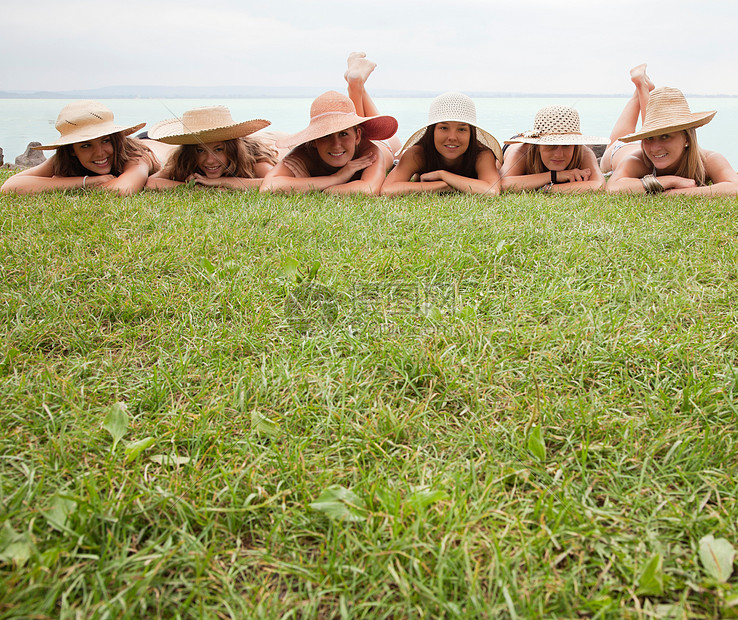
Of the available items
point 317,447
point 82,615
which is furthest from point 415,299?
point 82,615

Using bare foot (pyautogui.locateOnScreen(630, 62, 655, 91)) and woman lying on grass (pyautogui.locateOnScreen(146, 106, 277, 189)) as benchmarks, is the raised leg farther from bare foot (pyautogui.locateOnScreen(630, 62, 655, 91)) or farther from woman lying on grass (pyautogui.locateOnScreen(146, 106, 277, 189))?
bare foot (pyautogui.locateOnScreen(630, 62, 655, 91))

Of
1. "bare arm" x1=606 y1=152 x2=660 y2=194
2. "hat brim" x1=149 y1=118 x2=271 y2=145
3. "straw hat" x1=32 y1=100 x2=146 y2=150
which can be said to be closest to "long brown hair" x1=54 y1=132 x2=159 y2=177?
"straw hat" x1=32 y1=100 x2=146 y2=150

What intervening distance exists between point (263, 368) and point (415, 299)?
2.63ft

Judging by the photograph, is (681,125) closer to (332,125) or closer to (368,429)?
(332,125)

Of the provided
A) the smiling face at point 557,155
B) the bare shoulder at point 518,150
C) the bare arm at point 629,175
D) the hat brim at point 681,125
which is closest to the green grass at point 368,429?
the bare arm at point 629,175

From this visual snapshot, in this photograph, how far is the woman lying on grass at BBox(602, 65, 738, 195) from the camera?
440 cm

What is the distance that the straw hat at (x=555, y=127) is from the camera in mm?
4713

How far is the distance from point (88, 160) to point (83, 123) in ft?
1.11

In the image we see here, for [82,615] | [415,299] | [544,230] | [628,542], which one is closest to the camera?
[82,615]

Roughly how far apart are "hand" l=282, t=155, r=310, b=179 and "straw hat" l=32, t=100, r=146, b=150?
1.43 m

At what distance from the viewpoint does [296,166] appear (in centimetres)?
490

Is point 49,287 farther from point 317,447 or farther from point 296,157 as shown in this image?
point 296,157

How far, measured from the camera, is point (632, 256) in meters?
2.56

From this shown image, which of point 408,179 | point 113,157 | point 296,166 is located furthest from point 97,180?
point 408,179
